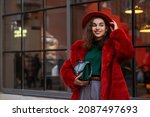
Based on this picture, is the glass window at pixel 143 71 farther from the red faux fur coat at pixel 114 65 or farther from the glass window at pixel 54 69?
the red faux fur coat at pixel 114 65

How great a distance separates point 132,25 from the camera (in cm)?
791

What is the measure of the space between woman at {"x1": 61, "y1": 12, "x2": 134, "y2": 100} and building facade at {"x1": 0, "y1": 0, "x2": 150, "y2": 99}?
362cm

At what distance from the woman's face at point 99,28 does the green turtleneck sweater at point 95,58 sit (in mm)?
105

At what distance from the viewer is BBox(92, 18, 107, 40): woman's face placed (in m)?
4.11

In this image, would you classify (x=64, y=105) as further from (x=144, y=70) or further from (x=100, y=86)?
(x=144, y=70)

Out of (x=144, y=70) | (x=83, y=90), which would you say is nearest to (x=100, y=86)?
(x=83, y=90)

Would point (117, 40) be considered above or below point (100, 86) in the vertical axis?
above

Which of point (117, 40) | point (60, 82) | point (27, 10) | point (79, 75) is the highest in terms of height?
point (27, 10)

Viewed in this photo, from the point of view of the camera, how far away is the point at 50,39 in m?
9.64

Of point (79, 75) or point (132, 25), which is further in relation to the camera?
point (132, 25)

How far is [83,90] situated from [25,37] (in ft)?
21.0

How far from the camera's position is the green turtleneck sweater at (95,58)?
4.08 metres

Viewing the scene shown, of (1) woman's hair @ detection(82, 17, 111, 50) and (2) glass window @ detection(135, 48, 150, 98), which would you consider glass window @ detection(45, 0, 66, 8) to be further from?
(1) woman's hair @ detection(82, 17, 111, 50)

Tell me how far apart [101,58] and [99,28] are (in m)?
0.30
